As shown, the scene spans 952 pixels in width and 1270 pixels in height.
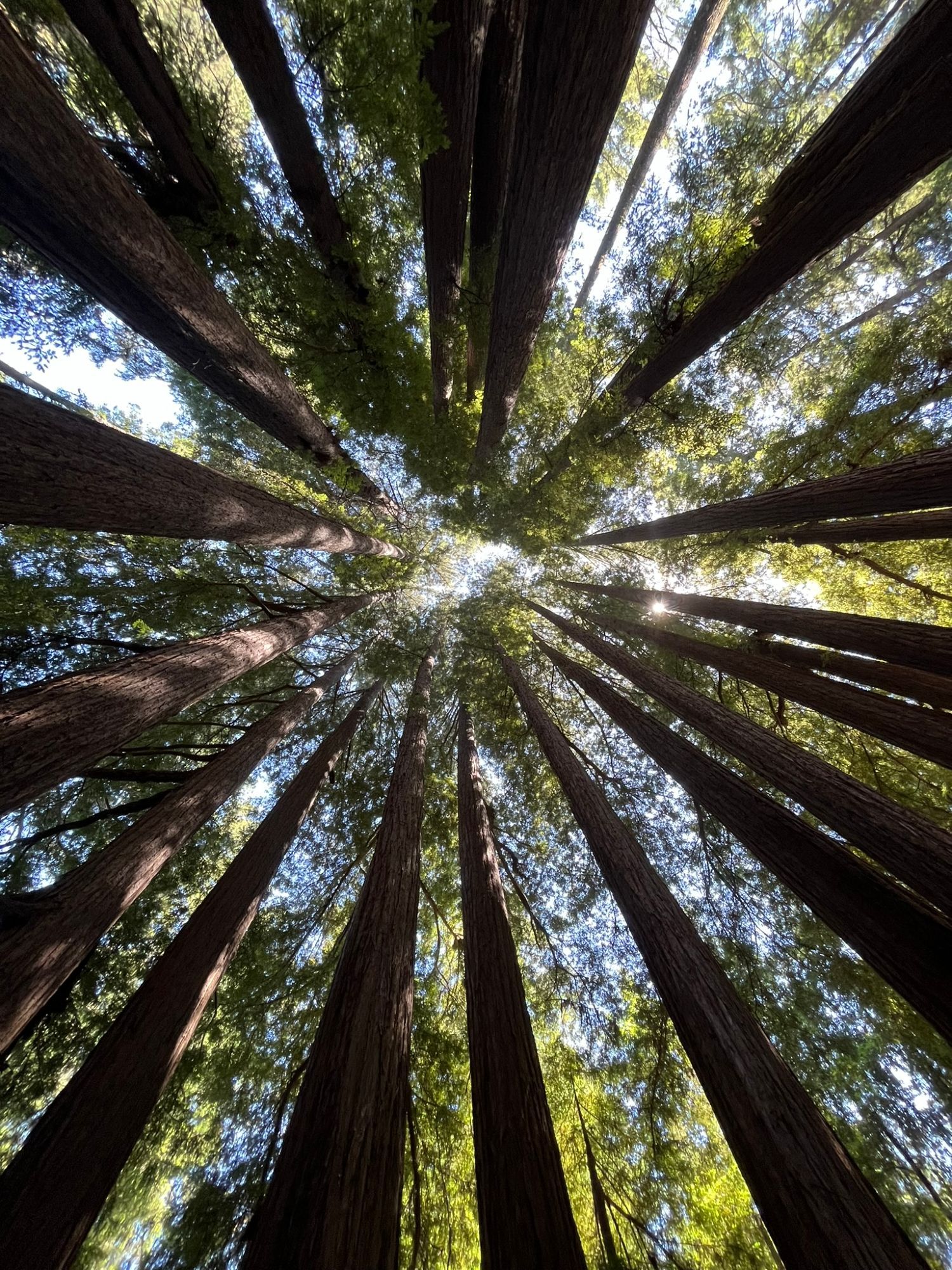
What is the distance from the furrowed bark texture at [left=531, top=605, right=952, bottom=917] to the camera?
287 centimetres

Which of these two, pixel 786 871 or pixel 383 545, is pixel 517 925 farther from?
pixel 383 545

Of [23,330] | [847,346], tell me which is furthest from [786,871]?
[23,330]

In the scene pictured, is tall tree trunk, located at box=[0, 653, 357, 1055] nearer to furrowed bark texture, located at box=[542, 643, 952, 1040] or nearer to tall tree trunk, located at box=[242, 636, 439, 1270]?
tall tree trunk, located at box=[242, 636, 439, 1270]

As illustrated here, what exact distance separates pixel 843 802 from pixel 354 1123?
12.8ft

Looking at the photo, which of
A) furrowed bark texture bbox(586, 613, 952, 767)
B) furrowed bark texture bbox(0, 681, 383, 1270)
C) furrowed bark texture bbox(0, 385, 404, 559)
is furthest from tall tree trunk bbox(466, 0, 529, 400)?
furrowed bark texture bbox(0, 681, 383, 1270)

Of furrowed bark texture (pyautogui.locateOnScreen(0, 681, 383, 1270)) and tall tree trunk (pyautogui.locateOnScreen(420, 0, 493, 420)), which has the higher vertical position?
tall tree trunk (pyautogui.locateOnScreen(420, 0, 493, 420))

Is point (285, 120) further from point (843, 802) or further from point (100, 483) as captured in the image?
point (843, 802)

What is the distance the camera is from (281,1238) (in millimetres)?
1703

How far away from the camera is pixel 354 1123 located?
6.79 ft

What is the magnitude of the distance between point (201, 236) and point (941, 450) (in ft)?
23.2

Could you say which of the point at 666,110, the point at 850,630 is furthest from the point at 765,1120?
the point at 666,110

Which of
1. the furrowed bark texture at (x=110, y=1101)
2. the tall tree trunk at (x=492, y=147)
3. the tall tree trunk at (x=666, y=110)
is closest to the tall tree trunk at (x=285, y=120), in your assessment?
the tall tree trunk at (x=492, y=147)

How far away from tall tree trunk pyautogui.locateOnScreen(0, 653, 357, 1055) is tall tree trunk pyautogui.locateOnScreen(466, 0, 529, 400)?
6389mm

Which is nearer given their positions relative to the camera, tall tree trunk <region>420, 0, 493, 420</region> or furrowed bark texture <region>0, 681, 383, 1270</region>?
furrowed bark texture <region>0, 681, 383, 1270</region>
